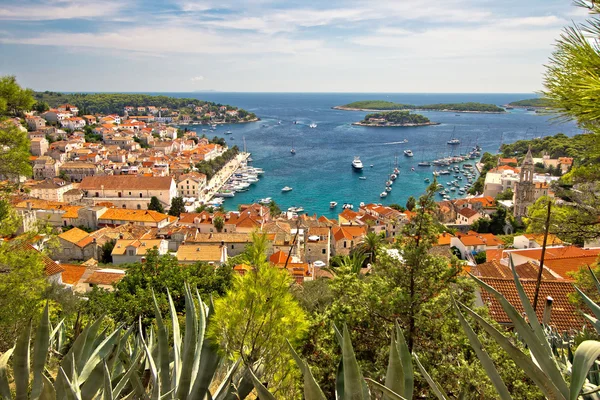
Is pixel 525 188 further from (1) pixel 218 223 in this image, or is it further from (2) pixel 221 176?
(2) pixel 221 176

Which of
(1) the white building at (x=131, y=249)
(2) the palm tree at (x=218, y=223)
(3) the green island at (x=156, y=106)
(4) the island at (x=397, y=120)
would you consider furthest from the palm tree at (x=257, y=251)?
(3) the green island at (x=156, y=106)

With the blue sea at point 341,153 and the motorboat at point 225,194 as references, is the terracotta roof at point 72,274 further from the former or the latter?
the motorboat at point 225,194

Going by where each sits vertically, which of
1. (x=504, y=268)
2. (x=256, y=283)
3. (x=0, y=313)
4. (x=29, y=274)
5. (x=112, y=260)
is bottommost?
(x=112, y=260)

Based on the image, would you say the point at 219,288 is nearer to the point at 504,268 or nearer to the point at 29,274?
the point at 29,274

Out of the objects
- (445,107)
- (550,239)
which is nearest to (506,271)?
(550,239)

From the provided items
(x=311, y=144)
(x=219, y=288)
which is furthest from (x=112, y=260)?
(x=311, y=144)

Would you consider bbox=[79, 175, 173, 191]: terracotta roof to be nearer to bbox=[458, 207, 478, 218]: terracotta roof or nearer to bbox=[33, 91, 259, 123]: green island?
bbox=[458, 207, 478, 218]: terracotta roof

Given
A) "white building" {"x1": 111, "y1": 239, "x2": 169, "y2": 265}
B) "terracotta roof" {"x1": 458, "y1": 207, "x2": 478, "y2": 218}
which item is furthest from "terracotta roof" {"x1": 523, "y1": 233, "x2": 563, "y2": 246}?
"white building" {"x1": 111, "y1": 239, "x2": 169, "y2": 265}

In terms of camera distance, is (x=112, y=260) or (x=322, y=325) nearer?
(x=322, y=325)
